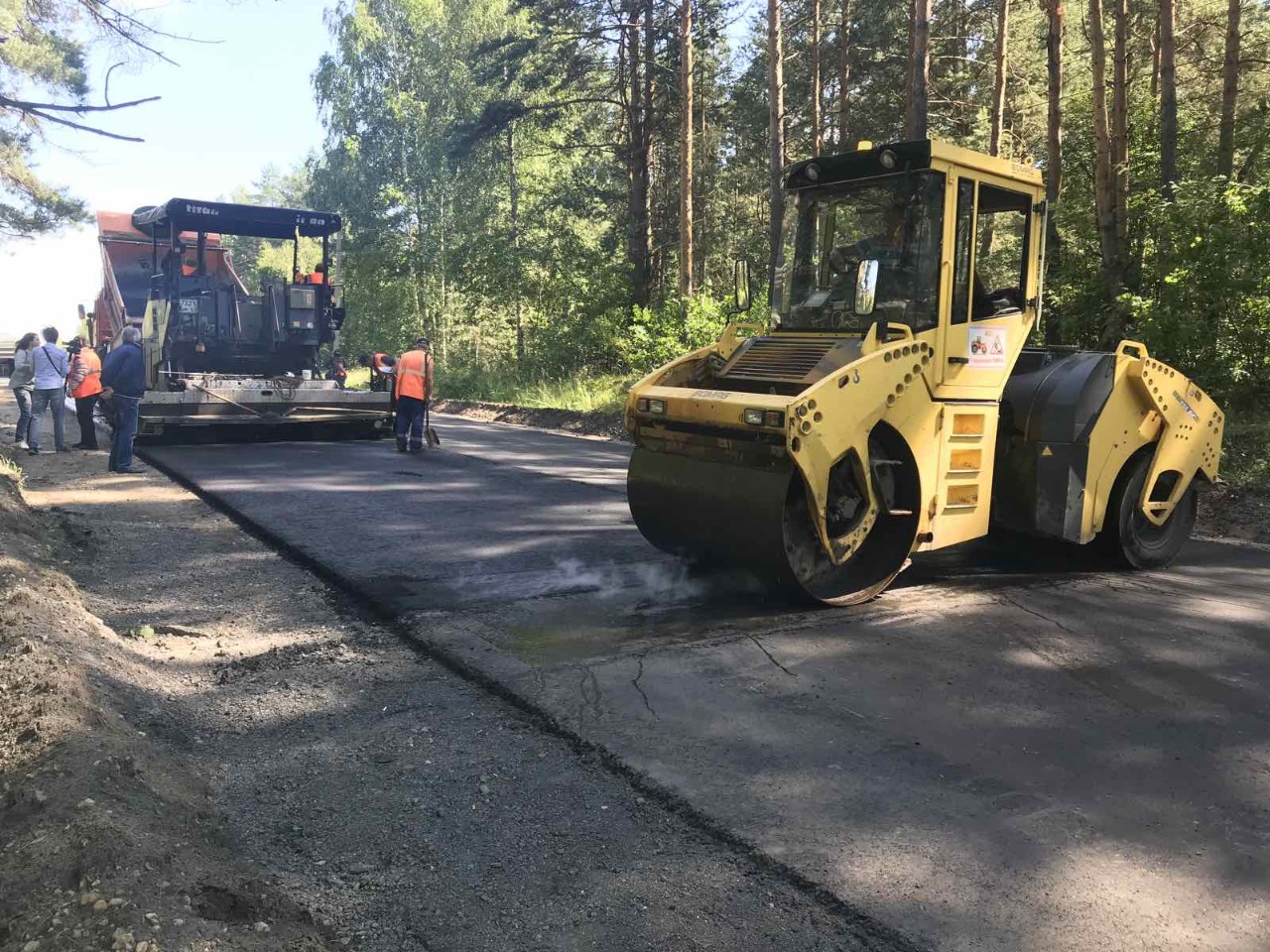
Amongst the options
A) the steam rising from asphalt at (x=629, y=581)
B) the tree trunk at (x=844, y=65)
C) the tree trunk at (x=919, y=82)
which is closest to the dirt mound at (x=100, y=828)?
the steam rising from asphalt at (x=629, y=581)

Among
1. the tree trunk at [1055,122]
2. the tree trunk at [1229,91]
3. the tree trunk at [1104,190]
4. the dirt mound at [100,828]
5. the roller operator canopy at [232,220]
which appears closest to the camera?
the dirt mound at [100,828]

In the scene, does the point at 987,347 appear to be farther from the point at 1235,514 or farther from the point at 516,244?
the point at 516,244

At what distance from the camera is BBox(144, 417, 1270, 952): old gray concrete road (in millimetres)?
3143

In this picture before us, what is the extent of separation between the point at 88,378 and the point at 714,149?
23.2m

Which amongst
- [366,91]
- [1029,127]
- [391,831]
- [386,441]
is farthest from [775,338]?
[366,91]

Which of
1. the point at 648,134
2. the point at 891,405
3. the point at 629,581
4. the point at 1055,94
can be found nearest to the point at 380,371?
the point at 629,581

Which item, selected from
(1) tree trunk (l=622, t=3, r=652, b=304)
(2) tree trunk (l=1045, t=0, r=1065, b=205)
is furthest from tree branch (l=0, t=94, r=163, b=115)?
(1) tree trunk (l=622, t=3, r=652, b=304)

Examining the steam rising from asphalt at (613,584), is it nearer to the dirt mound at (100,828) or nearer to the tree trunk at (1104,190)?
the dirt mound at (100,828)

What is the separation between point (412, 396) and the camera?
14.0m

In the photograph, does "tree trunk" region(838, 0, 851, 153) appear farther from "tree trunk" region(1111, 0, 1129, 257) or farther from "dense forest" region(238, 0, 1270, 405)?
"tree trunk" region(1111, 0, 1129, 257)

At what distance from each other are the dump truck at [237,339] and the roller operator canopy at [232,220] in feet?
0.05

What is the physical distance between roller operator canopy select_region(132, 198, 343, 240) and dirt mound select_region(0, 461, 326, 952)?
11156mm

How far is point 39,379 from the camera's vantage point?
1271cm

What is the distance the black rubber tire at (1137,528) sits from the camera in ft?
24.1
